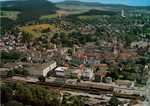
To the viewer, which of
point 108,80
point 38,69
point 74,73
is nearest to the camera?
point 108,80

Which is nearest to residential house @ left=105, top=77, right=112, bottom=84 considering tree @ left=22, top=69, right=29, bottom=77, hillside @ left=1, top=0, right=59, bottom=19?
tree @ left=22, top=69, right=29, bottom=77

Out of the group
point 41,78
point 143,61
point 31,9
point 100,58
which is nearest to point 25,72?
point 41,78

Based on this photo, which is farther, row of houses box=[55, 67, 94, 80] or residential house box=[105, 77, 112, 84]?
row of houses box=[55, 67, 94, 80]

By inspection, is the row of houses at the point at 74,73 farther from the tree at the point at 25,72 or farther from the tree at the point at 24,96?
the tree at the point at 24,96

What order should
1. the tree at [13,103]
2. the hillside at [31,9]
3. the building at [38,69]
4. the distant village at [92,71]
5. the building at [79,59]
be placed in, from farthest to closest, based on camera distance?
the hillside at [31,9]
the building at [79,59]
the building at [38,69]
the distant village at [92,71]
the tree at [13,103]

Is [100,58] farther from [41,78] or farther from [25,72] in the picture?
[25,72]

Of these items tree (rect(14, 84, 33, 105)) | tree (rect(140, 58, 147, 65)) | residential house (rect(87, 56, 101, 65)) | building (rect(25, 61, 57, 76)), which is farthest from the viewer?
residential house (rect(87, 56, 101, 65))

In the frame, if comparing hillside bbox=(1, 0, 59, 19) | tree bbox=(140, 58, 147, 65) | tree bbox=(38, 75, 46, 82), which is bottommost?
tree bbox=(38, 75, 46, 82)

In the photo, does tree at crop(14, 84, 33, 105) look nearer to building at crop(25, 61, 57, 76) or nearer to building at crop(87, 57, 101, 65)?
building at crop(25, 61, 57, 76)

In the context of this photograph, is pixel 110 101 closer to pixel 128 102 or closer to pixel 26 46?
pixel 128 102

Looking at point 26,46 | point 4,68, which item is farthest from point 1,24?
point 4,68

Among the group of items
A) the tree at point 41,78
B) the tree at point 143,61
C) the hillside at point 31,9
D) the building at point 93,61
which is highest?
the hillside at point 31,9

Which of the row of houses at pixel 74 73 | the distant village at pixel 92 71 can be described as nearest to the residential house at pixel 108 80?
the distant village at pixel 92 71
